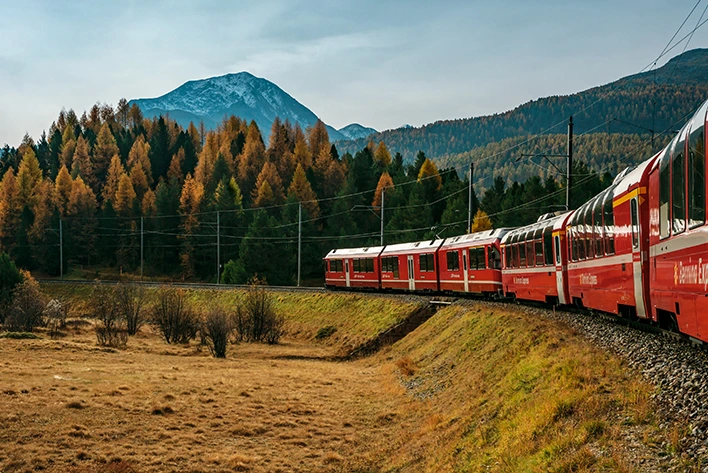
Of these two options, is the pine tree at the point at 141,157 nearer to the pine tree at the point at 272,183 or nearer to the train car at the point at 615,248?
the pine tree at the point at 272,183

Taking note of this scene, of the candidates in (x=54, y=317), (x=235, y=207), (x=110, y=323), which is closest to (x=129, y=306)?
(x=110, y=323)

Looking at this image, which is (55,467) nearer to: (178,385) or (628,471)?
(178,385)

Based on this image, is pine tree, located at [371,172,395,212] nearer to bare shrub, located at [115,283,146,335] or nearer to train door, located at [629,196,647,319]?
bare shrub, located at [115,283,146,335]

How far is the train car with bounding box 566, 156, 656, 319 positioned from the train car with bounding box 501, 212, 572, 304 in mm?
1423

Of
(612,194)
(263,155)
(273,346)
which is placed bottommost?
(273,346)

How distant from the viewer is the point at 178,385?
30562 mm

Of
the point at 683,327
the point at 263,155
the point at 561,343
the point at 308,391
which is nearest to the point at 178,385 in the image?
the point at 308,391

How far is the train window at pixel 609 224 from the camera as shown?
58.4 feet

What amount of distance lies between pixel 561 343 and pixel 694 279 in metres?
9.55

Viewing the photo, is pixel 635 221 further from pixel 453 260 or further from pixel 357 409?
pixel 453 260

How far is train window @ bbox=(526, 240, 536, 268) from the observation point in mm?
29094

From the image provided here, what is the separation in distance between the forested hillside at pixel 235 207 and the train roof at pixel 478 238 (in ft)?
150

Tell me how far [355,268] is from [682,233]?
159 feet

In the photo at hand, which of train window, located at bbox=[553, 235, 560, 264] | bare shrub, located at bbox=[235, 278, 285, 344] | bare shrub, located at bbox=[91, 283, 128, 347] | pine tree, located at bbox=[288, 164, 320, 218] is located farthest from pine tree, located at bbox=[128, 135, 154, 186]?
train window, located at bbox=[553, 235, 560, 264]
